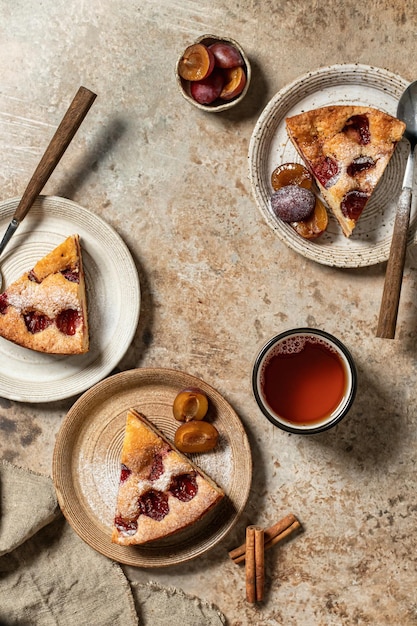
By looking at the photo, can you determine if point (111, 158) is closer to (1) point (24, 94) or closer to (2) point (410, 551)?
(1) point (24, 94)

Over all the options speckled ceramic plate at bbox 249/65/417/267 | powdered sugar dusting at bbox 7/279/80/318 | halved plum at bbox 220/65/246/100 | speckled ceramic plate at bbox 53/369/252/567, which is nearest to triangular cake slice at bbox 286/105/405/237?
speckled ceramic plate at bbox 249/65/417/267

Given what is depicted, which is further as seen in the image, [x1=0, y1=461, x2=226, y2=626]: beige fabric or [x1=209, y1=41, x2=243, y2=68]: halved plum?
[x1=0, y1=461, x2=226, y2=626]: beige fabric

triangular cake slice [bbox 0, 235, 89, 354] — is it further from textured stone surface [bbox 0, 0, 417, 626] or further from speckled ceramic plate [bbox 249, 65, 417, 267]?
speckled ceramic plate [bbox 249, 65, 417, 267]

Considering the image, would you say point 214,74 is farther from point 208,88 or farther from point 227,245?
point 227,245

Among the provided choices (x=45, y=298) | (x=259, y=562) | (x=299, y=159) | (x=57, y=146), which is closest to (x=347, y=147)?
(x=299, y=159)

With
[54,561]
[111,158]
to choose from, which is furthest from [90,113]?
[54,561]

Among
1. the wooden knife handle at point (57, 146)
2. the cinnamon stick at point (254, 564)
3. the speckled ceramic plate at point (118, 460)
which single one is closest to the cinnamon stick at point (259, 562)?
the cinnamon stick at point (254, 564)

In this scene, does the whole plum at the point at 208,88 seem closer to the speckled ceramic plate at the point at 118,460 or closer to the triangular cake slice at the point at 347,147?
the triangular cake slice at the point at 347,147
